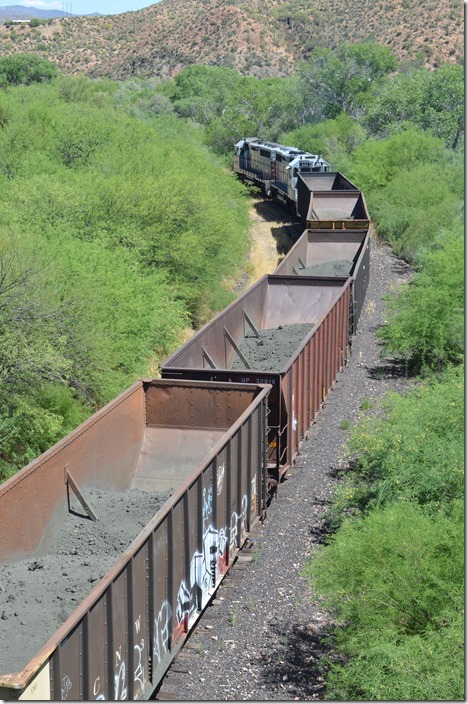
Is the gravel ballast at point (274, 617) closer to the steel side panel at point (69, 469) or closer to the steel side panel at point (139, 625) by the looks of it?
the steel side panel at point (139, 625)

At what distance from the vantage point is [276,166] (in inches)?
1763

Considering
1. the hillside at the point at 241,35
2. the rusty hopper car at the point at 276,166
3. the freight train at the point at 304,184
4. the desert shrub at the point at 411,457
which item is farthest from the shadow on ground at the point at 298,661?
the hillside at the point at 241,35

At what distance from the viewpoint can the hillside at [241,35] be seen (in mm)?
111125

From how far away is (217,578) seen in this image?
11547mm

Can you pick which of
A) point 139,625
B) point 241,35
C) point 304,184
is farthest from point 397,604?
point 241,35

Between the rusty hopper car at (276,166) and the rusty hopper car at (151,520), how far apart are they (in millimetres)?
28375

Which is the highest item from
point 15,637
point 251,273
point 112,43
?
point 112,43

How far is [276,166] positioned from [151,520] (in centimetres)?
3750

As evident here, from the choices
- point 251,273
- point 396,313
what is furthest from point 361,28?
point 396,313

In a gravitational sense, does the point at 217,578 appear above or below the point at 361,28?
below

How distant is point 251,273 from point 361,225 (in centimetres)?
792

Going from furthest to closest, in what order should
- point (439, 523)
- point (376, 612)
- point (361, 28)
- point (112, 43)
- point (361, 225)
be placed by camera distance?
point (112, 43) < point (361, 28) < point (361, 225) < point (439, 523) < point (376, 612)

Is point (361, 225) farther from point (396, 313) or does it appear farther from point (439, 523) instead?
point (439, 523)

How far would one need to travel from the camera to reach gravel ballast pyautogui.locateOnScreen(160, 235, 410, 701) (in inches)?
409
